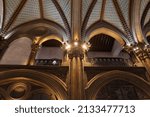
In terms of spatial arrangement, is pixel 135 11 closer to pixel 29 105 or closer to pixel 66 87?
pixel 66 87

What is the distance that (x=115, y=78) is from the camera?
7039 millimetres

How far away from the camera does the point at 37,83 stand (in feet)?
21.7

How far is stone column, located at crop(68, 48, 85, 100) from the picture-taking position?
5.98 metres

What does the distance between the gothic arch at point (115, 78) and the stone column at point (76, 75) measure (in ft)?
1.31

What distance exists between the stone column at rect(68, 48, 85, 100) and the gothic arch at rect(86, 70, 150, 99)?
1.31ft

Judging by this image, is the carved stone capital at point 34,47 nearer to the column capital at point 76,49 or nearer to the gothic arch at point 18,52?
the gothic arch at point 18,52

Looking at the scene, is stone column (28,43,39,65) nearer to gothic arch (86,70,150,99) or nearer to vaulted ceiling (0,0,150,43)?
vaulted ceiling (0,0,150,43)

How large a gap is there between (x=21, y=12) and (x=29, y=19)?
51 cm

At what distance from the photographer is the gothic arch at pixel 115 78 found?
6648 millimetres

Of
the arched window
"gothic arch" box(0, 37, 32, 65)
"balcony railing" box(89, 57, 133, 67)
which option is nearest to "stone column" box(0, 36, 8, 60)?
"gothic arch" box(0, 37, 32, 65)

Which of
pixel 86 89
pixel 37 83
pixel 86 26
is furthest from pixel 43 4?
pixel 86 89

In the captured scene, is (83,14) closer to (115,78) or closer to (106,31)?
(106,31)

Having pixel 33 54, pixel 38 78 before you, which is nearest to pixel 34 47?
pixel 33 54

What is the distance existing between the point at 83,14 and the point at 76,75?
3.60 m
